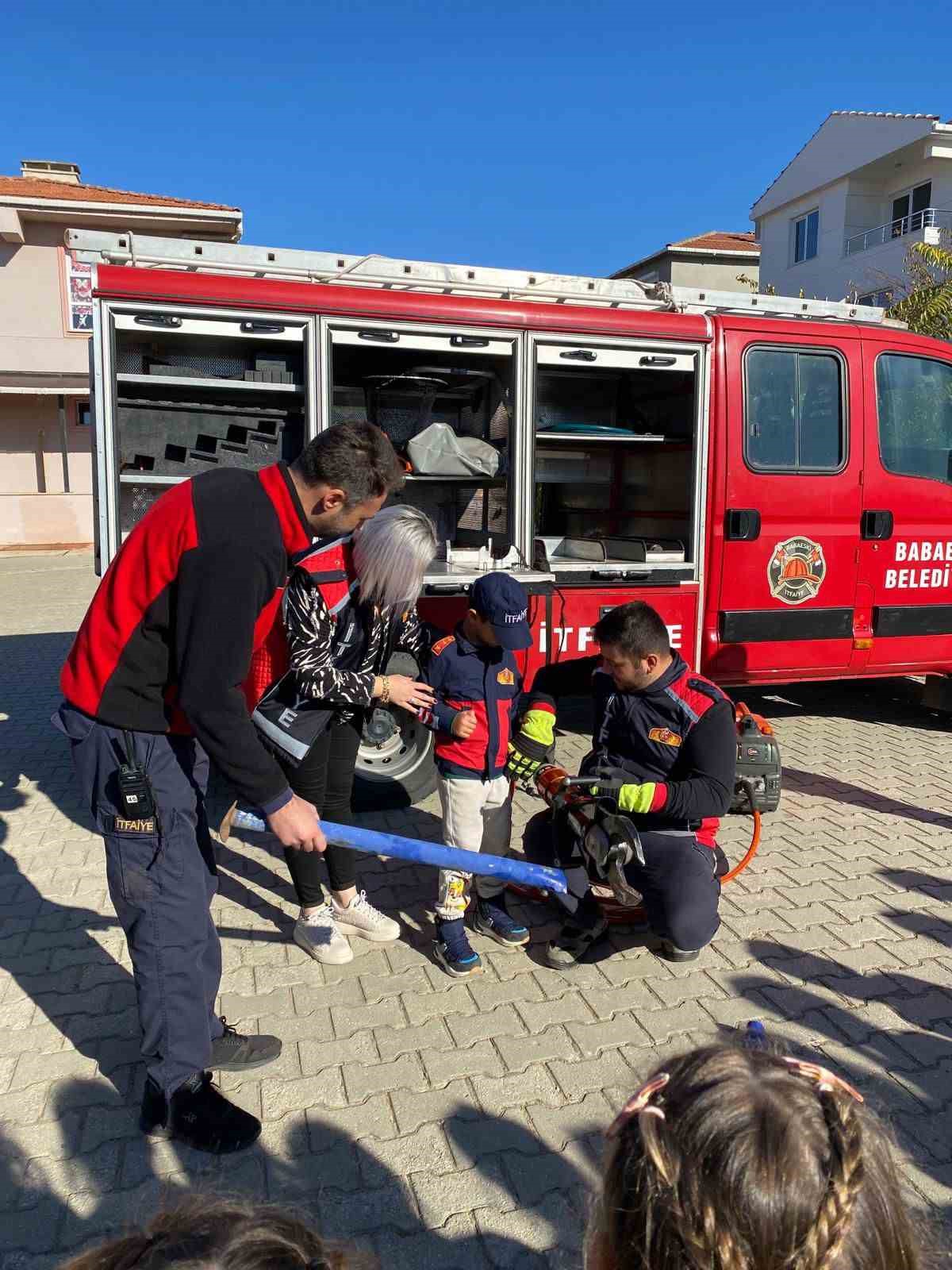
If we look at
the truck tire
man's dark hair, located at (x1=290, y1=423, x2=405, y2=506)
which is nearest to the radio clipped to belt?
man's dark hair, located at (x1=290, y1=423, x2=405, y2=506)

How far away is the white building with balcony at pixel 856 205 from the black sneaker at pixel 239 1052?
84.7ft

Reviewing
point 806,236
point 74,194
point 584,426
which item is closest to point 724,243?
point 806,236

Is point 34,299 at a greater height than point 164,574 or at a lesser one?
greater

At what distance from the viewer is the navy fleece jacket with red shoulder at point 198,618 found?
84.4 inches

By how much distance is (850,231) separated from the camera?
1153 inches

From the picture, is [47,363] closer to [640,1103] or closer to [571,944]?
[571,944]

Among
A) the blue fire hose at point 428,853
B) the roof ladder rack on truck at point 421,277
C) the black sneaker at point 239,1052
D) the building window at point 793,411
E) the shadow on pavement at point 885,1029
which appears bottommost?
the shadow on pavement at point 885,1029

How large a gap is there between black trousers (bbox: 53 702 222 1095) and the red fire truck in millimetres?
2057

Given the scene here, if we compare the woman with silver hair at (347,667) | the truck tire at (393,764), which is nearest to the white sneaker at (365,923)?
the woman with silver hair at (347,667)

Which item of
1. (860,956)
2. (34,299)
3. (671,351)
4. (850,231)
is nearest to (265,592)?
(860,956)

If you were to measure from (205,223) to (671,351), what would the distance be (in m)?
17.4

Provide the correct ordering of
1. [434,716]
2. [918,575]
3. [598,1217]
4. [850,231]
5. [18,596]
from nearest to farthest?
1. [598,1217]
2. [434,716]
3. [918,575]
4. [18,596]
5. [850,231]

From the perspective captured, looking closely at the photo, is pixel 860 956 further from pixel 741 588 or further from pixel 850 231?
pixel 850 231

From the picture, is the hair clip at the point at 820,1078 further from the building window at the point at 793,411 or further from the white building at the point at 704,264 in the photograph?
the white building at the point at 704,264
